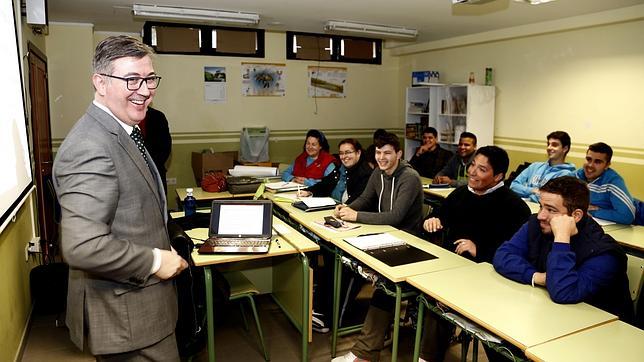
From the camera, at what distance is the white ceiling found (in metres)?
4.28

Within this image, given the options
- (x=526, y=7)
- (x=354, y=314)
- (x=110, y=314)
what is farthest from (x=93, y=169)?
(x=526, y=7)

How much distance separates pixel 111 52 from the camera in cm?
133

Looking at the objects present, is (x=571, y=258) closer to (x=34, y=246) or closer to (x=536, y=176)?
(x=536, y=176)

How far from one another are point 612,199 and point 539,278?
1923mm

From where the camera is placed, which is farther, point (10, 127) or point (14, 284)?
point (14, 284)

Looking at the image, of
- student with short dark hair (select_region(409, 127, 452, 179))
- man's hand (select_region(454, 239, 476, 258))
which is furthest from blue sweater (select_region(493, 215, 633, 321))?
student with short dark hair (select_region(409, 127, 452, 179))

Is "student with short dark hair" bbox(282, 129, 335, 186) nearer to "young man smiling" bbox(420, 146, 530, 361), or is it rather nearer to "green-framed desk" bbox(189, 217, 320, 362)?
"green-framed desk" bbox(189, 217, 320, 362)

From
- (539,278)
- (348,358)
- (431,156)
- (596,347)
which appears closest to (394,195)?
(348,358)

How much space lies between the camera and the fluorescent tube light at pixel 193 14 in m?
4.48

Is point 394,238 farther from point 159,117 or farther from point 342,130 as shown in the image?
point 342,130

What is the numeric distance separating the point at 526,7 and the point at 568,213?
3.13 metres

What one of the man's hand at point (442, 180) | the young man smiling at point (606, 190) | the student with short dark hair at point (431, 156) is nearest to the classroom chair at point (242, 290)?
the young man smiling at point (606, 190)

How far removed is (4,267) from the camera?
2449mm

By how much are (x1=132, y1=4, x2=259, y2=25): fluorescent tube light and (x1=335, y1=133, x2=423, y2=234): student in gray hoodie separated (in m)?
2.44
